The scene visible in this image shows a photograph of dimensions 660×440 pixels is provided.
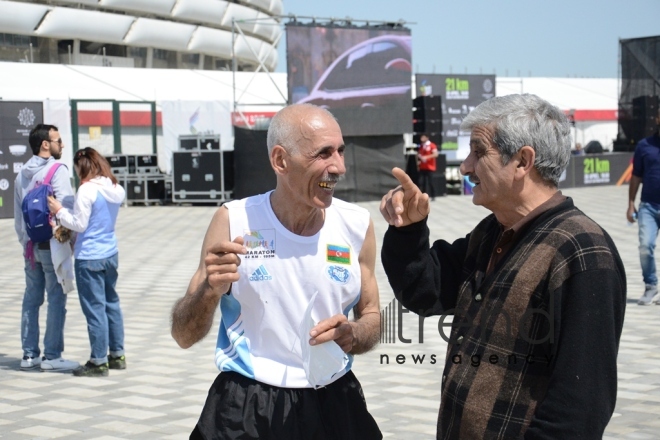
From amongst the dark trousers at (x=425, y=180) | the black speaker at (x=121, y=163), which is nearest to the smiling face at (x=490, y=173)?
the dark trousers at (x=425, y=180)

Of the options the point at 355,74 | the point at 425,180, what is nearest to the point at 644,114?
the point at 425,180

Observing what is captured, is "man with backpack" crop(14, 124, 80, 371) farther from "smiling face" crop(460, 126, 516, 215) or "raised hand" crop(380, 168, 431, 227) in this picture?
"smiling face" crop(460, 126, 516, 215)

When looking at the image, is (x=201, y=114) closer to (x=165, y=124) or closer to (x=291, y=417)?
(x=165, y=124)

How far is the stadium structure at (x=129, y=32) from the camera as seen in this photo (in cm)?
4341

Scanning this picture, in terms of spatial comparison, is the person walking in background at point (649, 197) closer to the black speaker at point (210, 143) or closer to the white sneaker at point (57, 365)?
the white sneaker at point (57, 365)

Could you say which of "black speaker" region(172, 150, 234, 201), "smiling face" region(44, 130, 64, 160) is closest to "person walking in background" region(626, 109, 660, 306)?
"smiling face" region(44, 130, 64, 160)

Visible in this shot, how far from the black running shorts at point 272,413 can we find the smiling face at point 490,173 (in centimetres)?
88

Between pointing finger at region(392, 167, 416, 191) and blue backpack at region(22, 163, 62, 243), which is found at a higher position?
pointing finger at region(392, 167, 416, 191)

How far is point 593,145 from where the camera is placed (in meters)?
34.4

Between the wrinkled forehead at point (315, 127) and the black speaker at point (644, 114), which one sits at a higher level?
the black speaker at point (644, 114)

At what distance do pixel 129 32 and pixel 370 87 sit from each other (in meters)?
28.5

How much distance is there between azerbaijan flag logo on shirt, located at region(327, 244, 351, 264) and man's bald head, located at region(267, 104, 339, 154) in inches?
14.2

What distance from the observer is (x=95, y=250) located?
7090 mm

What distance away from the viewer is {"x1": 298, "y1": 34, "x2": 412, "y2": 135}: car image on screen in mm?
A: 22547
